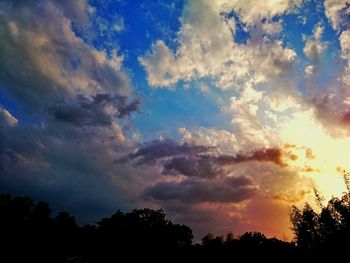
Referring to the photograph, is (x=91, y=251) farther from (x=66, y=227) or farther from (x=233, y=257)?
(x=233, y=257)

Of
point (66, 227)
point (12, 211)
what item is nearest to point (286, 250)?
point (66, 227)

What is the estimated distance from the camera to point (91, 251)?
315 feet

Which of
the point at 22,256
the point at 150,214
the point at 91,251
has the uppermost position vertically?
the point at 150,214

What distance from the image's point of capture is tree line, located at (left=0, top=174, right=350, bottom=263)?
2918 inches

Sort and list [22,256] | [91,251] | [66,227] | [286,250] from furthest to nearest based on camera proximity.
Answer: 1. [91,251]
2. [66,227]
3. [22,256]
4. [286,250]

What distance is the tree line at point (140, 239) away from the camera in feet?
243

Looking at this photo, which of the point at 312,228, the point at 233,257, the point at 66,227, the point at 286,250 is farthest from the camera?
the point at 312,228

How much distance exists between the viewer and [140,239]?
95938 millimetres

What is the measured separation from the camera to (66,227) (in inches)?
3533

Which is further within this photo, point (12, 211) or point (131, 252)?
point (131, 252)

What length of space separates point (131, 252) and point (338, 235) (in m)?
48.1

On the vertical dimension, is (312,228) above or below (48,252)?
above

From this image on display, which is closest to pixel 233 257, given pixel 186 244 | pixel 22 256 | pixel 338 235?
pixel 338 235

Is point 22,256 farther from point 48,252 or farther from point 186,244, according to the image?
point 186,244
